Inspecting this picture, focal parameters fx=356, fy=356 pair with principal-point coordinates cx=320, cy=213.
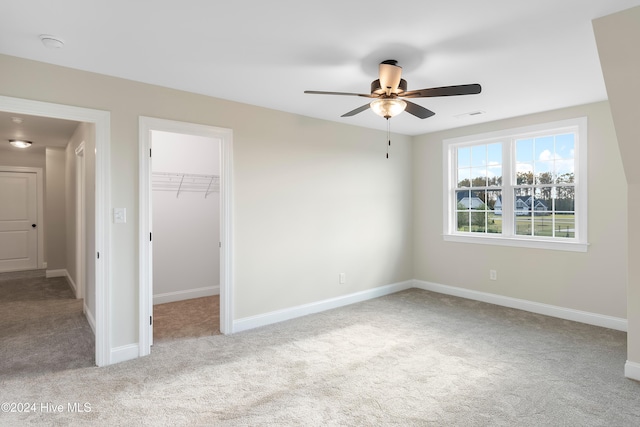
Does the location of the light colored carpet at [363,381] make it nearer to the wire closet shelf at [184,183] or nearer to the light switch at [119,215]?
the light switch at [119,215]

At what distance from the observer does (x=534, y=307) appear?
176 inches

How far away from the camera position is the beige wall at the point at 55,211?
6.71 meters

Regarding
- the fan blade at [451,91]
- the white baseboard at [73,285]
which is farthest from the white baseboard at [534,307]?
the white baseboard at [73,285]

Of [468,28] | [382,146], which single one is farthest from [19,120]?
[468,28]

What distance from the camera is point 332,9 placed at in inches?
81.7

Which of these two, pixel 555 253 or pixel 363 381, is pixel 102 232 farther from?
pixel 555 253

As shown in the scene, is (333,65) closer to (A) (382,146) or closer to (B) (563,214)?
(A) (382,146)

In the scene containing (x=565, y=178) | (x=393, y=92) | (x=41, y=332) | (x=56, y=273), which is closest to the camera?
(x=393, y=92)

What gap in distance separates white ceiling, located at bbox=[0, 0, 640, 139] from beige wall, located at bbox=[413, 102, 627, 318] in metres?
0.75

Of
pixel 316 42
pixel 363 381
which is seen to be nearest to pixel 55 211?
pixel 316 42

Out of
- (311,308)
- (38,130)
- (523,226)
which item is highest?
(38,130)

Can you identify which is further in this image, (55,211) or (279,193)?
(55,211)

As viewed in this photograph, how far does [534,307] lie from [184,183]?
4.96 m

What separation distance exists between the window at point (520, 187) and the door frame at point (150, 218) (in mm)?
3311
